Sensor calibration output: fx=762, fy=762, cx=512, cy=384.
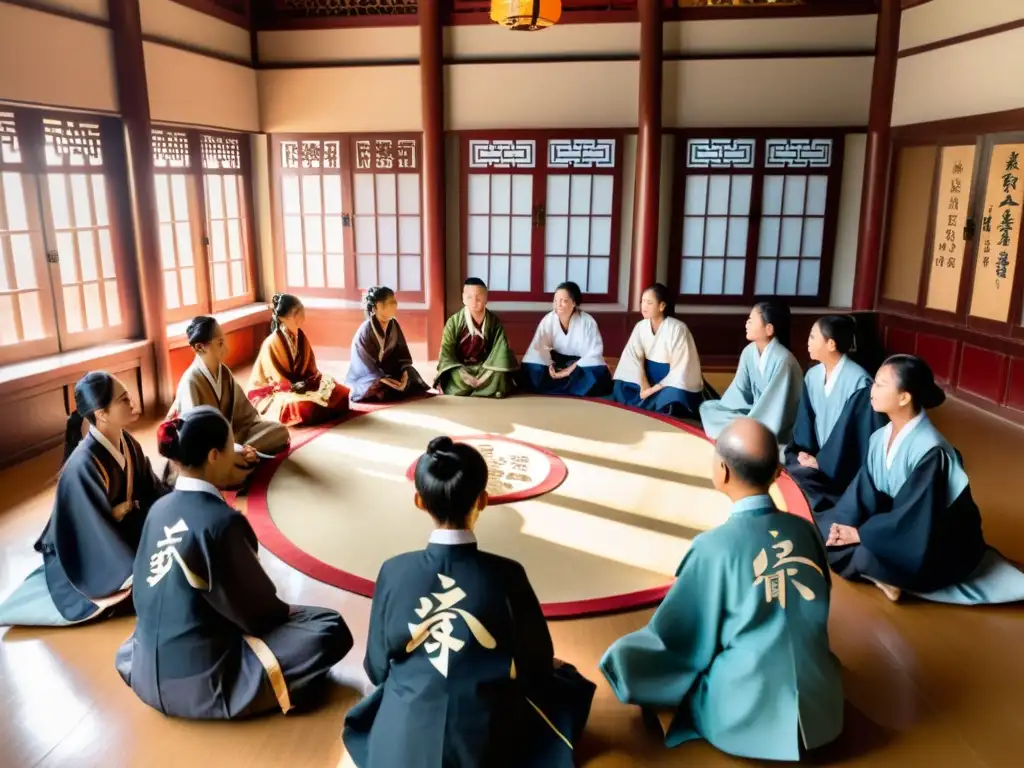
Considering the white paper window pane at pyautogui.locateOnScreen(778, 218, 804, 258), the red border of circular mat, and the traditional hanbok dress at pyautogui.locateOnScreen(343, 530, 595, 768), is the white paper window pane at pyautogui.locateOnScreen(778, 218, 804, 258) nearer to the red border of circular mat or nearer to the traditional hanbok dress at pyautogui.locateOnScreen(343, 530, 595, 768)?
the red border of circular mat

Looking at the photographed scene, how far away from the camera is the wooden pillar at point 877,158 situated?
7027mm

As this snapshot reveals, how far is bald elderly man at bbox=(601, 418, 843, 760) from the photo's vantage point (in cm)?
221

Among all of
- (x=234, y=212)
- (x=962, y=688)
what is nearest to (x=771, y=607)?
(x=962, y=688)

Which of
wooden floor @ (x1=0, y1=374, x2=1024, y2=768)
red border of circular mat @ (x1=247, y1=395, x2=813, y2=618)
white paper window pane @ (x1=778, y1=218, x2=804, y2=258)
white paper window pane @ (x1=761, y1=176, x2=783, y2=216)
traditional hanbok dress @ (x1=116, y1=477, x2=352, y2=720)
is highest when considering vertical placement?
white paper window pane @ (x1=761, y1=176, x2=783, y2=216)

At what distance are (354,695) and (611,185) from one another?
20.4 feet

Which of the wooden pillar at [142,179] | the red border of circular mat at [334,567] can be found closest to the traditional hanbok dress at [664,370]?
the red border of circular mat at [334,567]

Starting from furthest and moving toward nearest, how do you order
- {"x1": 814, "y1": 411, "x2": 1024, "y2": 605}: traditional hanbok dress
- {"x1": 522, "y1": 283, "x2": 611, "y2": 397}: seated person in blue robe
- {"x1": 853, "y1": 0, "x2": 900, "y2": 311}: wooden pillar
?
{"x1": 853, "y1": 0, "x2": 900, "y2": 311}: wooden pillar → {"x1": 522, "y1": 283, "x2": 611, "y2": 397}: seated person in blue robe → {"x1": 814, "y1": 411, "x2": 1024, "y2": 605}: traditional hanbok dress

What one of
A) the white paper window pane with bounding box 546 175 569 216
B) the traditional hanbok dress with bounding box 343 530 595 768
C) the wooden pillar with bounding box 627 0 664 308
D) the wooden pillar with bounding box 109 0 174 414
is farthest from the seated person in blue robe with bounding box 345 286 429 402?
the traditional hanbok dress with bounding box 343 530 595 768

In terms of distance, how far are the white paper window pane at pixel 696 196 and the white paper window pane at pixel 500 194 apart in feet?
5.90

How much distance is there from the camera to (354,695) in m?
2.64

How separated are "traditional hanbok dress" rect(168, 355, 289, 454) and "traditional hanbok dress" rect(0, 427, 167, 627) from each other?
121 cm

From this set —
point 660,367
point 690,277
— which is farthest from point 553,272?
point 660,367

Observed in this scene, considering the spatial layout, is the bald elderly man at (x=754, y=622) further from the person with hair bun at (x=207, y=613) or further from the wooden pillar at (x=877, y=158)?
the wooden pillar at (x=877, y=158)

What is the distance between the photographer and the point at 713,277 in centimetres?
790
